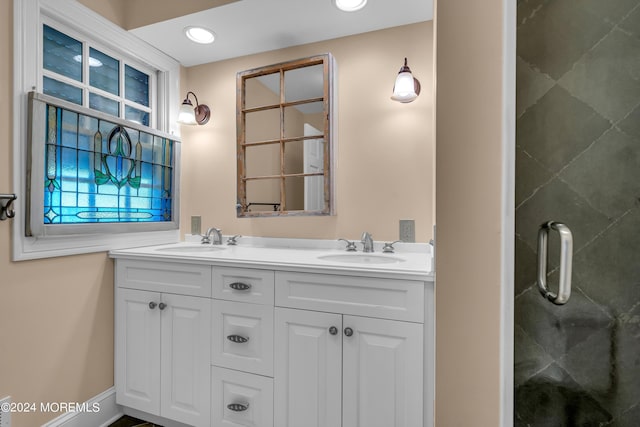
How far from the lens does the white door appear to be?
73.6 inches

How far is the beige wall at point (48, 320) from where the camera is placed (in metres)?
1.32

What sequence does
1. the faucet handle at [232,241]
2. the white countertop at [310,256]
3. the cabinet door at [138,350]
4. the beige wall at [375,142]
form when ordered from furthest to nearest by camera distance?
1. the faucet handle at [232,241]
2. the beige wall at [375,142]
3. the cabinet door at [138,350]
4. the white countertop at [310,256]

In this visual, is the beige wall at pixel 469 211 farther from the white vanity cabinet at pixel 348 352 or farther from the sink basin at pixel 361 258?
the sink basin at pixel 361 258

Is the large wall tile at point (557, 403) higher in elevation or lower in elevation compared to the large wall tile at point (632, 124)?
lower

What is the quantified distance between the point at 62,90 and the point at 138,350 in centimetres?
133

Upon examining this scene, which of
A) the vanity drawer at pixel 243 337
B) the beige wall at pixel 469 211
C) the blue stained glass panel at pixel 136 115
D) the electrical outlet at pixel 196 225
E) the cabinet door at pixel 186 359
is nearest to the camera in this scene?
the beige wall at pixel 469 211

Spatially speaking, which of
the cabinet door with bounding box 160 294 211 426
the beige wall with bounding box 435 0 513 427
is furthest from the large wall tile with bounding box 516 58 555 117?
the cabinet door with bounding box 160 294 211 426

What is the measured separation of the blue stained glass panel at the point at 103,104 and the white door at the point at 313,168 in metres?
1.09

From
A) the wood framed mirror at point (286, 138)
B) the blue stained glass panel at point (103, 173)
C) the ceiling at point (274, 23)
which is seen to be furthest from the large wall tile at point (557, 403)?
the blue stained glass panel at point (103, 173)

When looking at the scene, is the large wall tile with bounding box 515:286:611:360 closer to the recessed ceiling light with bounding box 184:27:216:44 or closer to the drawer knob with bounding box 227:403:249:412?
the drawer knob with bounding box 227:403:249:412

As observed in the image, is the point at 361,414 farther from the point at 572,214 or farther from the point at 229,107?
the point at 229,107

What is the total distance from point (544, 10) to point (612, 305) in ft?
3.47

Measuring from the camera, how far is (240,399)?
1.43 m

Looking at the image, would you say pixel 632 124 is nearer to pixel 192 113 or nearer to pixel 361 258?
pixel 361 258
